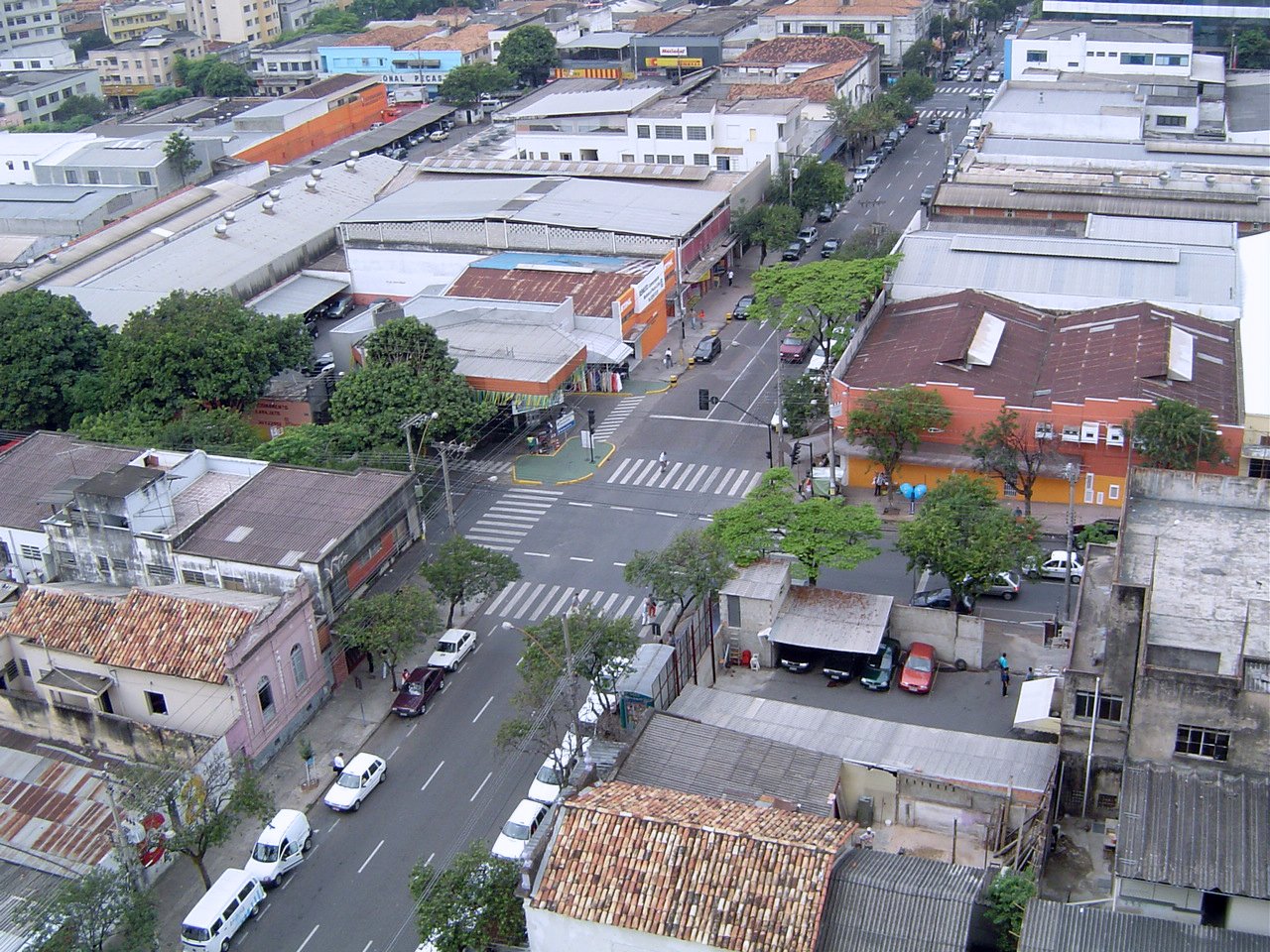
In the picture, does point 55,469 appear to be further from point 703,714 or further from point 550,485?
point 703,714

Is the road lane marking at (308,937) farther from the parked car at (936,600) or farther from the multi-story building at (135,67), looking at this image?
the multi-story building at (135,67)

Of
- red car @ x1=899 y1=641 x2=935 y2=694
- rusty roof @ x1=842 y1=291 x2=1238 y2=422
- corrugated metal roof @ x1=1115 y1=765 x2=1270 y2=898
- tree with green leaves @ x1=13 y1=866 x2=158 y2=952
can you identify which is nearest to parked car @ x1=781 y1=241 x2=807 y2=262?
rusty roof @ x1=842 y1=291 x2=1238 y2=422

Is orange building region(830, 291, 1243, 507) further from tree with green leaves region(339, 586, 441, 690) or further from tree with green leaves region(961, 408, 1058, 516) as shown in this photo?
tree with green leaves region(339, 586, 441, 690)

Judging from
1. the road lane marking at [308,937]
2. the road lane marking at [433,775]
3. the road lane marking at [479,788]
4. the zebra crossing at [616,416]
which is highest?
the zebra crossing at [616,416]

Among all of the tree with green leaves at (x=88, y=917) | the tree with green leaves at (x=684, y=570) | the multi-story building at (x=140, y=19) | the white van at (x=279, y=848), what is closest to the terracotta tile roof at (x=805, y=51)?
the tree with green leaves at (x=684, y=570)

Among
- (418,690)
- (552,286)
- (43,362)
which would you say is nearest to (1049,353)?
(552,286)

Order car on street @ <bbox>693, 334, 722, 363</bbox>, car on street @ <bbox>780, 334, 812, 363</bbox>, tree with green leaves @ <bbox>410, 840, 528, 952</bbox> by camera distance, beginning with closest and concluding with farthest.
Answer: tree with green leaves @ <bbox>410, 840, 528, 952</bbox> → car on street @ <bbox>780, 334, 812, 363</bbox> → car on street @ <bbox>693, 334, 722, 363</bbox>

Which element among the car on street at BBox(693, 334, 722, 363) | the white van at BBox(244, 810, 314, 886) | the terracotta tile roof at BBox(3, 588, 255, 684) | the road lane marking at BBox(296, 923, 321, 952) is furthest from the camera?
the car on street at BBox(693, 334, 722, 363)
